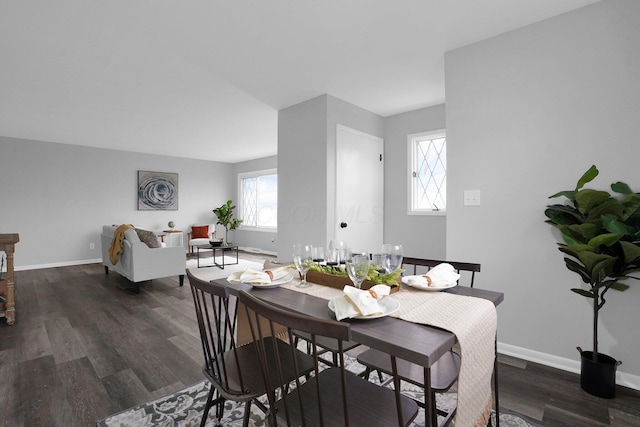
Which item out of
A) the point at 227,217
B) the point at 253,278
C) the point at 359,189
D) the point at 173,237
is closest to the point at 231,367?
the point at 253,278

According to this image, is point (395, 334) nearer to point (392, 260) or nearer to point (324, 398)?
point (324, 398)


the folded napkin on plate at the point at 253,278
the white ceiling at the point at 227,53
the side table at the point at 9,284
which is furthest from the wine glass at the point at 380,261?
the side table at the point at 9,284

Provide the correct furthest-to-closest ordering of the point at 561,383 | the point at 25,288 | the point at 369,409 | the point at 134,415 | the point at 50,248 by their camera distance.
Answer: the point at 50,248
the point at 25,288
the point at 561,383
the point at 134,415
the point at 369,409

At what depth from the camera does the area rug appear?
1.64 meters

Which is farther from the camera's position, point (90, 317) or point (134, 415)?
point (90, 317)

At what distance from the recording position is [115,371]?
7.17 feet

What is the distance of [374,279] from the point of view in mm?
1350

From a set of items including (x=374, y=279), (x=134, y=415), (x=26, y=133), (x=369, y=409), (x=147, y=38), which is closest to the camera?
(x=369, y=409)

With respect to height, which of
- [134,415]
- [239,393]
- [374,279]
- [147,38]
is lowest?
[134,415]

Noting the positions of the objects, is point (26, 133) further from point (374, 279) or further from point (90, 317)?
point (374, 279)

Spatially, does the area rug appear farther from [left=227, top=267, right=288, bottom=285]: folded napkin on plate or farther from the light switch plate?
the light switch plate

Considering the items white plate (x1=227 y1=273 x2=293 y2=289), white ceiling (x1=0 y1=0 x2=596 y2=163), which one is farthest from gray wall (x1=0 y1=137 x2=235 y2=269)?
white plate (x1=227 y1=273 x2=293 y2=289)

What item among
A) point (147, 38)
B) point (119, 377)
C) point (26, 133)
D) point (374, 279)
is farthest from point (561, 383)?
point (26, 133)

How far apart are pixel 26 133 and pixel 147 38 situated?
4629 millimetres
